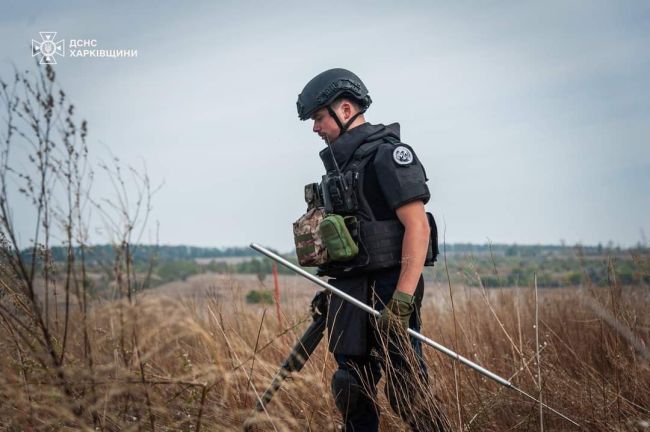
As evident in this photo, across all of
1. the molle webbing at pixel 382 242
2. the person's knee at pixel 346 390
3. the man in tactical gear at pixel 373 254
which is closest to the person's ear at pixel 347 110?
the man in tactical gear at pixel 373 254

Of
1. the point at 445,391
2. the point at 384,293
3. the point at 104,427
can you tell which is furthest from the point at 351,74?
the point at 104,427

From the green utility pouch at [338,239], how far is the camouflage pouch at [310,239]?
0.11 metres

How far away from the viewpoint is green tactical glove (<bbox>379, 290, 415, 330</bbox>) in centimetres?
272

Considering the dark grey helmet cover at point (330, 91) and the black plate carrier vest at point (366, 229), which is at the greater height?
the dark grey helmet cover at point (330, 91)

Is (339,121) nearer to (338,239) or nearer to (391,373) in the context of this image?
(338,239)

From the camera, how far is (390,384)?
2.83 m

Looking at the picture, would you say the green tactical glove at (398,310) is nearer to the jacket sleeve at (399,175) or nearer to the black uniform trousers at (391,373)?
the black uniform trousers at (391,373)

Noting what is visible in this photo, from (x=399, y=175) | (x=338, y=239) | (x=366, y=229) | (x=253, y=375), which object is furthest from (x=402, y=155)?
(x=253, y=375)

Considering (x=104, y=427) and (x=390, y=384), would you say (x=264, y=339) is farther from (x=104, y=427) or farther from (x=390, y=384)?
(x=104, y=427)

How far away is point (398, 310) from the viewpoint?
273 centimetres

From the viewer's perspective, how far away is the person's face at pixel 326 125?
3.13m

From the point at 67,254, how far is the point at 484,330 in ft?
14.8

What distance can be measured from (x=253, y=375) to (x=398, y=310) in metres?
1.39

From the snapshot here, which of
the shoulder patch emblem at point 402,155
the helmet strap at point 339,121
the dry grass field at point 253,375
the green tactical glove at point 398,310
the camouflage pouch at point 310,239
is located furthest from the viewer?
the helmet strap at point 339,121
